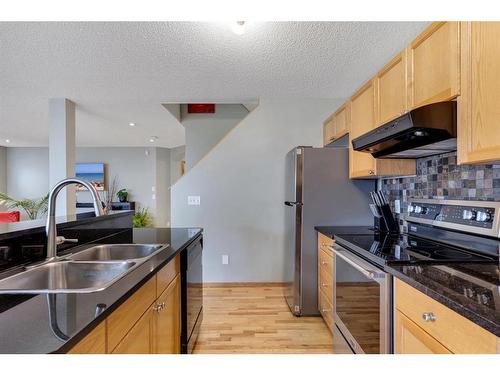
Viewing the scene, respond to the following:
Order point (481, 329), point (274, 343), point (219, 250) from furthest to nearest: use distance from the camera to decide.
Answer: point (219, 250) → point (274, 343) → point (481, 329)

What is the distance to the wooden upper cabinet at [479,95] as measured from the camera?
1.00 m

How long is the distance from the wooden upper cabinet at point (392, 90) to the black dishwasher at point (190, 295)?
161 cm

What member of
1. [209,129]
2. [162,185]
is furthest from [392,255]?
[162,185]

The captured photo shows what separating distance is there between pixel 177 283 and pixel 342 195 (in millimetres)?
1627

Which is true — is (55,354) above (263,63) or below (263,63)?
below

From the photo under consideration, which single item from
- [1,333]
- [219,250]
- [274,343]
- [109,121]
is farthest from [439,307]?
[109,121]

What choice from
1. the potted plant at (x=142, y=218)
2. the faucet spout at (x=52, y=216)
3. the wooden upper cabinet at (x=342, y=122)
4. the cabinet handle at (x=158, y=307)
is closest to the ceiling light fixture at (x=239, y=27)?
the wooden upper cabinet at (x=342, y=122)

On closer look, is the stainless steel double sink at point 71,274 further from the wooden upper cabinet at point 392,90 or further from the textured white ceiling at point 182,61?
the wooden upper cabinet at point 392,90

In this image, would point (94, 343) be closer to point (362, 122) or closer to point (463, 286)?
point (463, 286)

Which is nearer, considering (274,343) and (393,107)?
(393,107)

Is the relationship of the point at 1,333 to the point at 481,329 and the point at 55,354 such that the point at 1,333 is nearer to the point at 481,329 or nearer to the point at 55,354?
the point at 55,354

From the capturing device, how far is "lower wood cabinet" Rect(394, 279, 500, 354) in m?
0.75

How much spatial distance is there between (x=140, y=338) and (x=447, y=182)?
6.11ft

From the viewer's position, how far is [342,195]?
8.10 ft
